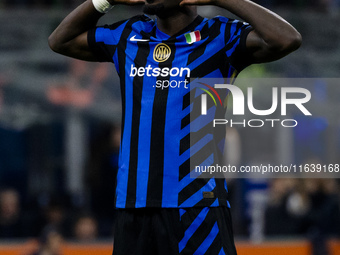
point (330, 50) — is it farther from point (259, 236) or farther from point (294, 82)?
point (259, 236)

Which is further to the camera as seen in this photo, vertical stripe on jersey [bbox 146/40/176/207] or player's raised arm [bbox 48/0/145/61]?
player's raised arm [bbox 48/0/145/61]

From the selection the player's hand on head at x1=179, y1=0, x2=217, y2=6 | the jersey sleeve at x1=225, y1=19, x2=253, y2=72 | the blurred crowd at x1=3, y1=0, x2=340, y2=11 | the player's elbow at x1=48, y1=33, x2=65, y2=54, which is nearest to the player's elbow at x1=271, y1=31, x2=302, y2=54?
the jersey sleeve at x1=225, y1=19, x2=253, y2=72

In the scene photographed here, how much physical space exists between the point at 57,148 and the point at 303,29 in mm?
4066

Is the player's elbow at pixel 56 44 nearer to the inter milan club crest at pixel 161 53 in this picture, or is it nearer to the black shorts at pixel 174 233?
the inter milan club crest at pixel 161 53

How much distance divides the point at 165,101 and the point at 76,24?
29.3 inches

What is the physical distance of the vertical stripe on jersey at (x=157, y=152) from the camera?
A: 367 centimetres

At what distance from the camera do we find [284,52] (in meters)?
3.69

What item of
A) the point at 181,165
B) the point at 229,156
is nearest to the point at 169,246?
the point at 181,165

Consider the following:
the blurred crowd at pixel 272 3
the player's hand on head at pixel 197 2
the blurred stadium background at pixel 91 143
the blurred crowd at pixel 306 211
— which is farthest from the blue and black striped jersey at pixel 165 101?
the blurred crowd at pixel 272 3

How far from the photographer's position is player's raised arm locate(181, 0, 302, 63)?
144 inches

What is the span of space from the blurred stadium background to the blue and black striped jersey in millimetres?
4782

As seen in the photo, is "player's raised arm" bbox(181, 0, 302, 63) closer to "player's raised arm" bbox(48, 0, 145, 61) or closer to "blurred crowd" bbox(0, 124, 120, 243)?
"player's raised arm" bbox(48, 0, 145, 61)

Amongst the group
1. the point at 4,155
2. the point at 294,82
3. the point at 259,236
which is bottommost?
the point at 259,236

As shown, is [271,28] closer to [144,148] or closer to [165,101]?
[165,101]
